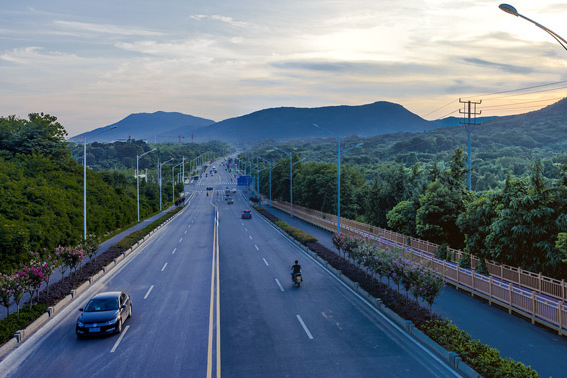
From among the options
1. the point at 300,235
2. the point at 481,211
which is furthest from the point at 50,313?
the point at 300,235

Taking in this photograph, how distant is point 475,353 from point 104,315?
12.2 metres

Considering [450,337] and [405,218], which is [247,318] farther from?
[405,218]

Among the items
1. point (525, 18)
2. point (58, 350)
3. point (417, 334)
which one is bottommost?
point (58, 350)

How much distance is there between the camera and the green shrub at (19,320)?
1483 cm

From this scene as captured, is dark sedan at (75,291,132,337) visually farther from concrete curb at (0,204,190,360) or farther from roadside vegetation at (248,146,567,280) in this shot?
roadside vegetation at (248,146,567,280)

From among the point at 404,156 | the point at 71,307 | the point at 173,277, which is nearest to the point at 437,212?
the point at 173,277

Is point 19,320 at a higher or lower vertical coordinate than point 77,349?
higher

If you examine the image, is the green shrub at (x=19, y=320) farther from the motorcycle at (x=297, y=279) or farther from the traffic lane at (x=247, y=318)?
the motorcycle at (x=297, y=279)

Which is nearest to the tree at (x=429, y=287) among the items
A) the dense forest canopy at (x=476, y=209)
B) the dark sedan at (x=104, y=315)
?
the dense forest canopy at (x=476, y=209)

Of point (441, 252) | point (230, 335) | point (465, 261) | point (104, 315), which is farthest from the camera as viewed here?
point (441, 252)

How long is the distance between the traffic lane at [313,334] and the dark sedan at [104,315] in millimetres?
3922

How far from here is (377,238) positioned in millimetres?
35875

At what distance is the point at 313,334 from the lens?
1526 centimetres

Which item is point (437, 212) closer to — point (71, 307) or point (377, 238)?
point (377, 238)
